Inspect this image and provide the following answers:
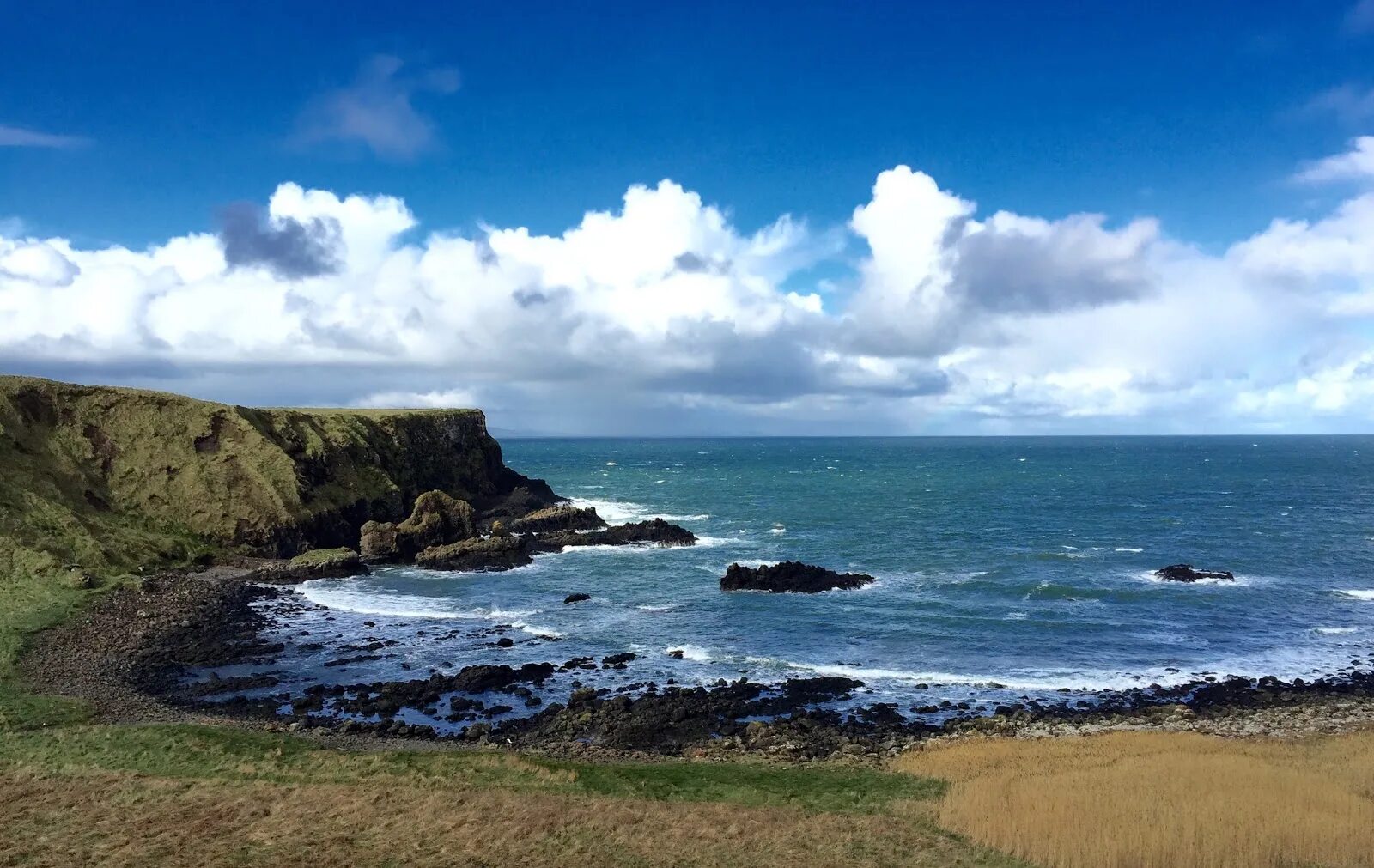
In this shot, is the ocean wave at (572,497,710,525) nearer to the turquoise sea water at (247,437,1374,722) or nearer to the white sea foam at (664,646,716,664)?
the turquoise sea water at (247,437,1374,722)

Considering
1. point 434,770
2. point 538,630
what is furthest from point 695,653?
point 434,770

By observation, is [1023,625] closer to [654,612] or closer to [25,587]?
[654,612]

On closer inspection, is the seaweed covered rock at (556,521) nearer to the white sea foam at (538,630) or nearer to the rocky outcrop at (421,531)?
the rocky outcrop at (421,531)

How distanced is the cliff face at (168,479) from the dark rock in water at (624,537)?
49.7 ft

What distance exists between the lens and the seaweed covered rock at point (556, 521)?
279ft

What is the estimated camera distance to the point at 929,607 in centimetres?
5388

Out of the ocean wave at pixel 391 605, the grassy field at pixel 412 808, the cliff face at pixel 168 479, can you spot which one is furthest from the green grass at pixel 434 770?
the cliff face at pixel 168 479

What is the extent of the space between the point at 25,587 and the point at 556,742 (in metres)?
37.1

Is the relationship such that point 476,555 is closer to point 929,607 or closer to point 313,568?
point 313,568

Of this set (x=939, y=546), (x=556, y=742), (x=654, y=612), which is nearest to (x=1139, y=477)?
(x=939, y=546)

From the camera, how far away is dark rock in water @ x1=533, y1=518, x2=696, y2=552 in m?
79.4

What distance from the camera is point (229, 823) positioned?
2023 centimetres

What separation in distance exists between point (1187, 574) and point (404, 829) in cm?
6069

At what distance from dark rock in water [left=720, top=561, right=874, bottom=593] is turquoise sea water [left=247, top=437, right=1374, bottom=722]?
1380 millimetres
